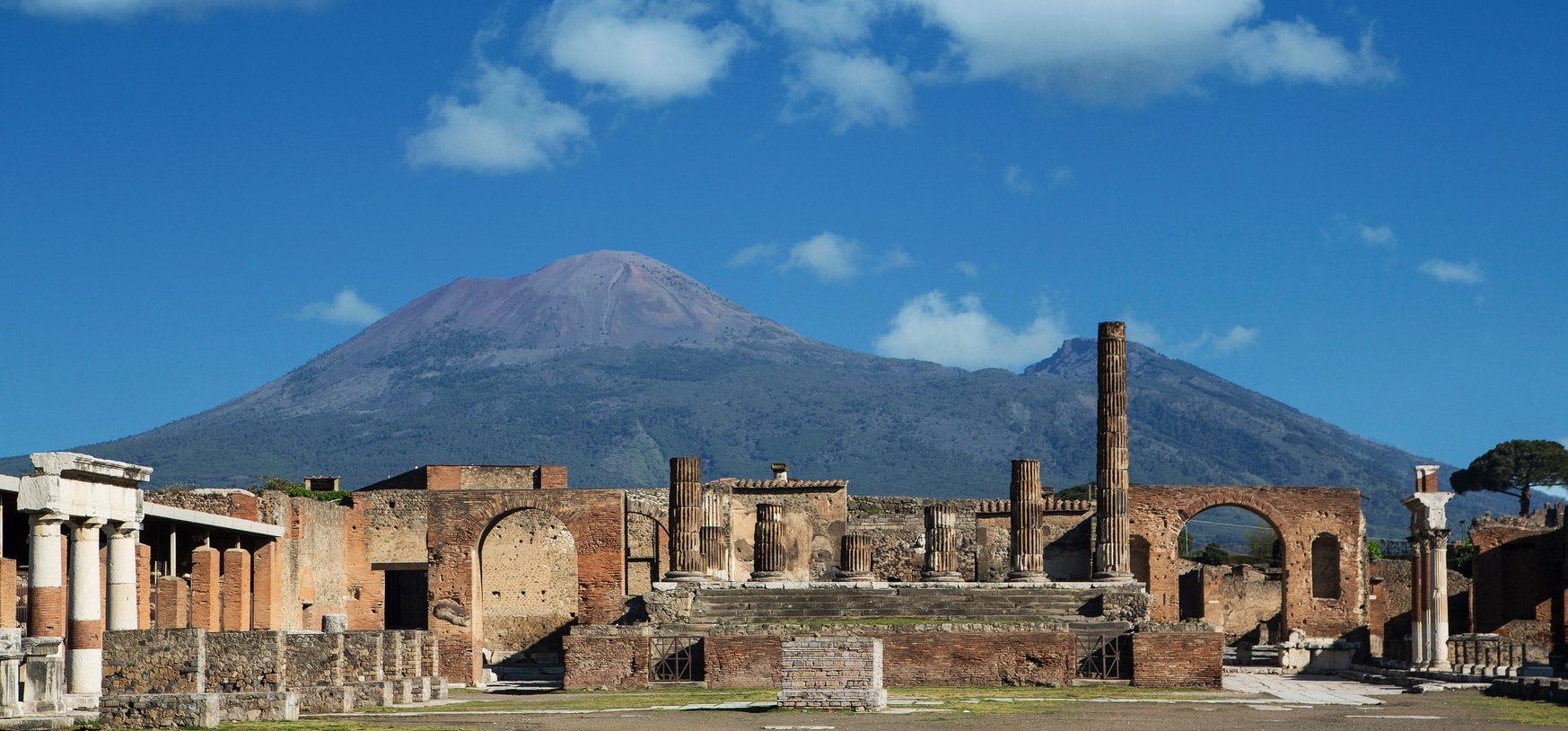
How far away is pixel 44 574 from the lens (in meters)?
29.8

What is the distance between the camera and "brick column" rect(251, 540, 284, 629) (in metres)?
44.4

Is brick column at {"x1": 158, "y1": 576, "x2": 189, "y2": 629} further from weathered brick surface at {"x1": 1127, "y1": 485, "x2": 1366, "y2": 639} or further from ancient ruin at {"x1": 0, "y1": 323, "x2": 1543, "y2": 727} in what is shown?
weathered brick surface at {"x1": 1127, "y1": 485, "x2": 1366, "y2": 639}

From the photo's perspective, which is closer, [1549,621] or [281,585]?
[281,585]

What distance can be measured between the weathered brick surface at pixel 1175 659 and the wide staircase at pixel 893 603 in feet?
14.2

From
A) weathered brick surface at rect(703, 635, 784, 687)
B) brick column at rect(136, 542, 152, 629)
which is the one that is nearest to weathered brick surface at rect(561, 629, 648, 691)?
weathered brick surface at rect(703, 635, 784, 687)

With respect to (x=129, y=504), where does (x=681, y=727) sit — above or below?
below

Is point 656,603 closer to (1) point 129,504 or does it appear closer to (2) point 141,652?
(1) point 129,504

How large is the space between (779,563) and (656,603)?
5.21 m

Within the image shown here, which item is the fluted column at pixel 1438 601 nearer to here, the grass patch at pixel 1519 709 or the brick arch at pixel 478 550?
the grass patch at pixel 1519 709

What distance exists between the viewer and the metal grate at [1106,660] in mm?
36344

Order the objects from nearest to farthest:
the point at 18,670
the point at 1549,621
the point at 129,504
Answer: the point at 18,670 < the point at 129,504 < the point at 1549,621

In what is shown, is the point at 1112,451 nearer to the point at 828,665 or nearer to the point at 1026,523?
the point at 1026,523

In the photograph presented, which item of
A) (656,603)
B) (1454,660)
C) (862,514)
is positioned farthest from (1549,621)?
(656,603)

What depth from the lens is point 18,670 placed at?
2652cm
